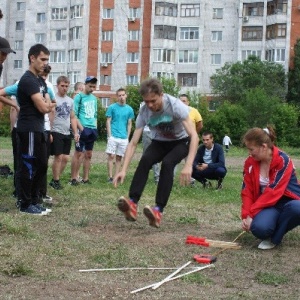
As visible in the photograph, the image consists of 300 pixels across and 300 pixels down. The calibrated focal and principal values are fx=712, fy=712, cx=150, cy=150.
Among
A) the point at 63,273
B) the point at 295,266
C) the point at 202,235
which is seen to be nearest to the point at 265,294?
the point at 295,266

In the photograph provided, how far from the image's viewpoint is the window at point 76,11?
3004 inches

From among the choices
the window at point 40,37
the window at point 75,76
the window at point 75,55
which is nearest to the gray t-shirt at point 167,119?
the window at point 75,76

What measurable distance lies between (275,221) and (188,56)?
68997mm

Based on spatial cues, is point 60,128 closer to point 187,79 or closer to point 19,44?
point 187,79

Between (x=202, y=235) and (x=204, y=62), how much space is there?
68473 millimetres

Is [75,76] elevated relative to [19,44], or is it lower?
lower

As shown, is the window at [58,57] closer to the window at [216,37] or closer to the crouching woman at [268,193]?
the window at [216,37]

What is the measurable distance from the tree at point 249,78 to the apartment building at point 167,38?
2.89 metres

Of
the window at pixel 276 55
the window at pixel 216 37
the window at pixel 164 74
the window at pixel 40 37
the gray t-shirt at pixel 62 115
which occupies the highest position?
the window at pixel 216 37

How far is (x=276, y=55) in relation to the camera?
7394 cm

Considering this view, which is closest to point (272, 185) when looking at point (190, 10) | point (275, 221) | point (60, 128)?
point (275, 221)

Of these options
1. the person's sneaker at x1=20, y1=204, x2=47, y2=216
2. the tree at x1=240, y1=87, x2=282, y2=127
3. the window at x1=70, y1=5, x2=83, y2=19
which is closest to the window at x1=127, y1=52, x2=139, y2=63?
the window at x1=70, y1=5, x2=83, y2=19

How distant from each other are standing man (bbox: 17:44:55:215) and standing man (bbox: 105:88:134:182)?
5.50m

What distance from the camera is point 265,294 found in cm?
554
